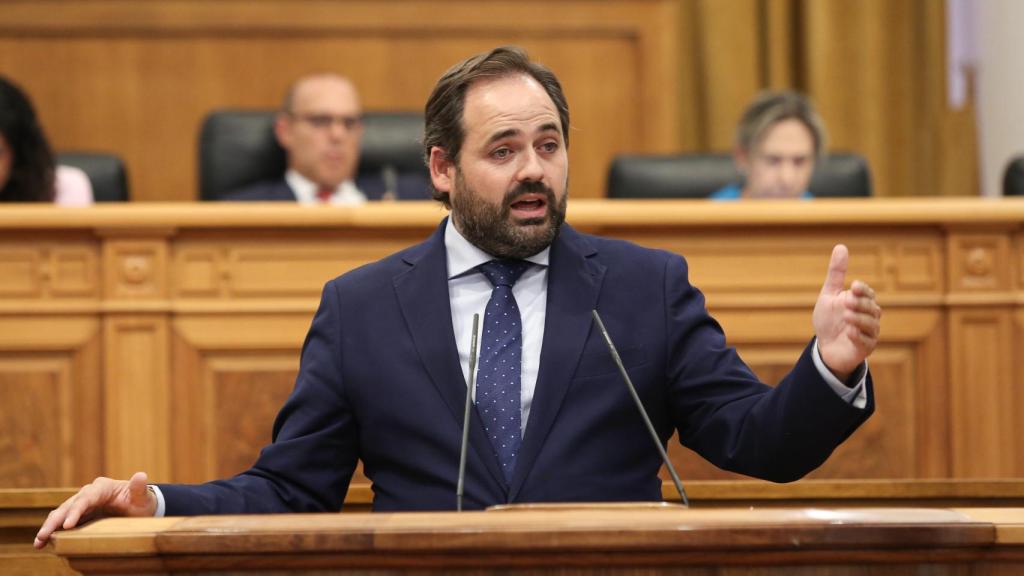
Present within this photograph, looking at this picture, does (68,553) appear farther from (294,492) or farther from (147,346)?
(147,346)

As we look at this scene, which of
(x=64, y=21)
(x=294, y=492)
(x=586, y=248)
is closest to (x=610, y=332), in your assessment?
(x=586, y=248)

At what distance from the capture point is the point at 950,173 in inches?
206

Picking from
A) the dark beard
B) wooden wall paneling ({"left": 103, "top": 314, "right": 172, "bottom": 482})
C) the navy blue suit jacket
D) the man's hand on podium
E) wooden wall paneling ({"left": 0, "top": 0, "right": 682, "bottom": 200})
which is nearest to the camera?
the man's hand on podium

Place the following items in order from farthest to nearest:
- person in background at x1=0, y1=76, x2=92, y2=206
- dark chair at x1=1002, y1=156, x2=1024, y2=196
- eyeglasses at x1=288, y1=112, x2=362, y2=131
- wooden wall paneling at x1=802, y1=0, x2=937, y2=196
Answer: wooden wall paneling at x1=802, y1=0, x2=937, y2=196
eyeglasses at x1=288, y1=112, x2=362, y2=131
dark chair at x1=1002, y1=156, x2=1024, y2=196
person in background at x1=0, y1=76, x2=92, y2=206

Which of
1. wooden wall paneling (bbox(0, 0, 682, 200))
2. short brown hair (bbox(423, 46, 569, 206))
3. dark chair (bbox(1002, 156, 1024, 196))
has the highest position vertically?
wooden wall paneling (bbox(0, 0, 682, 200))

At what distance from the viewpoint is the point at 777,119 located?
3.95 metres

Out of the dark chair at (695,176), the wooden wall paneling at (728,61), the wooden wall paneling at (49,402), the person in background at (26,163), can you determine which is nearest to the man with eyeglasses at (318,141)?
the person in background at (26,163)

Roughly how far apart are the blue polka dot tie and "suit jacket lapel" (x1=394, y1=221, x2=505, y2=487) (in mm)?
21

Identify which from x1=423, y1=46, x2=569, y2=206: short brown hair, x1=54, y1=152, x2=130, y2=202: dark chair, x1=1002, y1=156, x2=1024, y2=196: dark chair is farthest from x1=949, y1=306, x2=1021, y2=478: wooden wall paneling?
x1=54, y1=152, x2=130, y2=202: dark chair

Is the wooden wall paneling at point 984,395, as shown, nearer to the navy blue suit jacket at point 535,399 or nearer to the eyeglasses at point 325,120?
the navy blue suit jacket at point 535,399

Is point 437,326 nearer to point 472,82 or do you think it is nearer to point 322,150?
point 472,82

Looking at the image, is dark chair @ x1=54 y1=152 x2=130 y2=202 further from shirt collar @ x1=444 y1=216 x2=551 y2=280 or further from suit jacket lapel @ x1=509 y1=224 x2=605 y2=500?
suit jacket lapel @ x1=509 y1=224 x2=605 y2=500

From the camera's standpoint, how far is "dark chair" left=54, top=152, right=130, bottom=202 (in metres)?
3.86

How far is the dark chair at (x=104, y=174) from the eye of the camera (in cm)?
386
